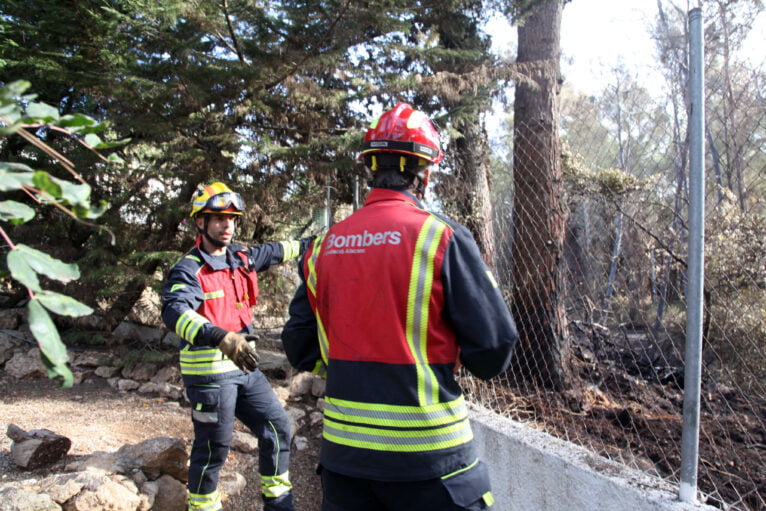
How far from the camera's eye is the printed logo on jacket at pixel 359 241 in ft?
5.72

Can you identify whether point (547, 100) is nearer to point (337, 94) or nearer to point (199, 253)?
point (337, 94)

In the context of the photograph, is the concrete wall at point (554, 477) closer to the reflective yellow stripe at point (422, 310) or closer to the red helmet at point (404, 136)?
the reflective yellow stripe at point (422, 310)

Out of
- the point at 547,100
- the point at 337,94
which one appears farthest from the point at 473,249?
the point at 337,94

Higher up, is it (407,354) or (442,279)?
(442,279)

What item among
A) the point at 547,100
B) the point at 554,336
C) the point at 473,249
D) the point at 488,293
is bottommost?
the point at 554,336

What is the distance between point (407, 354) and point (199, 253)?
2.28 meters

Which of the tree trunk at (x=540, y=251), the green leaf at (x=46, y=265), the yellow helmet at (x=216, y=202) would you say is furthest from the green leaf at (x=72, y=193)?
the tree trunk at (x=540, y=251)

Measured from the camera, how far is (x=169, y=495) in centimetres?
364

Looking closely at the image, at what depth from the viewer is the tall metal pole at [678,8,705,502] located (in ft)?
6.88

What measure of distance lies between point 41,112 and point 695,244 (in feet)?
7.45

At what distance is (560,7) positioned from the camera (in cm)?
542

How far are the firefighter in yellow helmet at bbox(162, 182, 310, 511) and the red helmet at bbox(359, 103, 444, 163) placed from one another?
1615 millimetres

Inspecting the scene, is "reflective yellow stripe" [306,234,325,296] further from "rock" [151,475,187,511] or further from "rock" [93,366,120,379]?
"rock" [93,366,120,379]

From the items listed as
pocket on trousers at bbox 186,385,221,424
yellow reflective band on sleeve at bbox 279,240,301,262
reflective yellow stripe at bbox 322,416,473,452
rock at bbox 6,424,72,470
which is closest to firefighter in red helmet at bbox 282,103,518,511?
reflective yellow stripe at bbox 322,416,473,452
